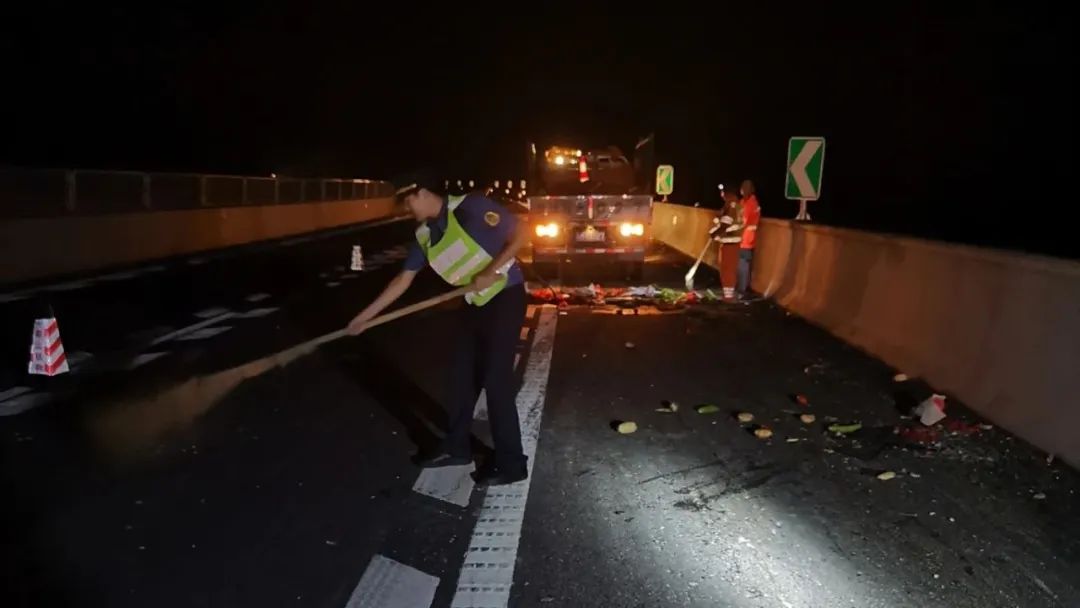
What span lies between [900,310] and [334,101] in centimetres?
8797

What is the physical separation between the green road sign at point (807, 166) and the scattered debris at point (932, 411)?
6.64 metres

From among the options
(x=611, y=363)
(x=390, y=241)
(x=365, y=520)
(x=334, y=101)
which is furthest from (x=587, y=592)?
(x=334, y=101)

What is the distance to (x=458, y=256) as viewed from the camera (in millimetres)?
5230

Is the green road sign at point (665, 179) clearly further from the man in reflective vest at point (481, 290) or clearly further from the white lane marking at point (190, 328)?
the man in reflective vest at point (481, 290)

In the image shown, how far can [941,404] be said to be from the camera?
6.64 metres

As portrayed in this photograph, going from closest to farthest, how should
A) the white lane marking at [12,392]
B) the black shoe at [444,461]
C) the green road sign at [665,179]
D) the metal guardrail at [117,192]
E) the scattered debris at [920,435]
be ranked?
the black shoe at [444,461]
the scattered debris at [920,435]
the white lane marking at [12,392]
the metal guardrail at [117,192]
the green road sign at [665,179]

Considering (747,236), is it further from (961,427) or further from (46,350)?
(46,350)

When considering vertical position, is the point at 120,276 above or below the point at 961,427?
below

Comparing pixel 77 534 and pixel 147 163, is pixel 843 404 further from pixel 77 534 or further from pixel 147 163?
pixel 147 163

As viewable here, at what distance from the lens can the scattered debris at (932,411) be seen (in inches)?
258

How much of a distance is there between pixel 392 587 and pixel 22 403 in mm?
4340

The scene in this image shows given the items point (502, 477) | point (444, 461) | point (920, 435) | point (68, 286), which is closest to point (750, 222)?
point (920, 435)

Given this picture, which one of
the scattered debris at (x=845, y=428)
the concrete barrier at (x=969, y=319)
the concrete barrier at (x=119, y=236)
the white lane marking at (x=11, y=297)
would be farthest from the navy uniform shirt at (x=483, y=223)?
the concrete barrier at (x=119, y=236)

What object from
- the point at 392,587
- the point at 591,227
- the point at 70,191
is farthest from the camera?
the point at 70,191
